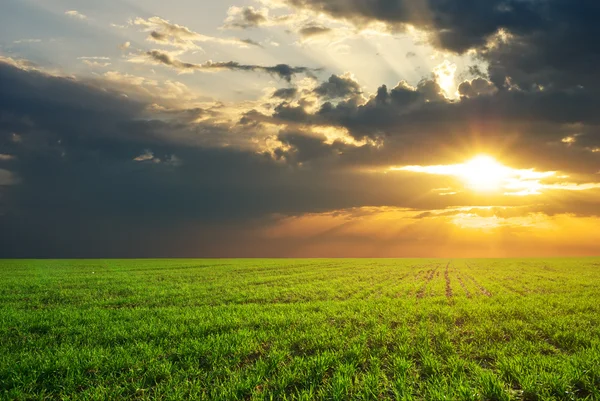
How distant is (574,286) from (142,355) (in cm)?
3342

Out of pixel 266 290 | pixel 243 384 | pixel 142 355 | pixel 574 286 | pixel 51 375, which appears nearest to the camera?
pixel 243 384

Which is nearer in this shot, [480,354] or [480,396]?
[480,396]

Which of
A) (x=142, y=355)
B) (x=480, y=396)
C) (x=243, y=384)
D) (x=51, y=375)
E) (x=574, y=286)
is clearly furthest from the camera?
(x=574, y=286)

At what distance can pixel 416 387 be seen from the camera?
27.0ft

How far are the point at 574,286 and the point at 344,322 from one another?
26.1 meters

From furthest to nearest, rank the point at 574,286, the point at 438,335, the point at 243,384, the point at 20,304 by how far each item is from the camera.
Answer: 1. the point at 574,286
2. the point at 20,304
3. the point at 438,335
4. the point at 243,384

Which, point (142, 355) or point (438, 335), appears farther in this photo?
point (438, 335)

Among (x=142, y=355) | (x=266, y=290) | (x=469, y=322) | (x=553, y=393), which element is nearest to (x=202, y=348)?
(x=142, y=355)

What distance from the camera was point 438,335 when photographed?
12.6 meters

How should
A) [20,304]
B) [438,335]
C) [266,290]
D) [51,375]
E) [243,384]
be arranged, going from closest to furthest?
1. [243,384]
2. [51,375]
3. [438,335]
4. [20,304]
5. [266,290]

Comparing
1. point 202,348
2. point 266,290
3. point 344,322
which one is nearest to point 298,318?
point 344,322

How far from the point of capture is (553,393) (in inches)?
305

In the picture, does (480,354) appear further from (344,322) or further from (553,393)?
(344,322)

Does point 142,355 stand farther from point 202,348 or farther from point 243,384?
point 243,384
